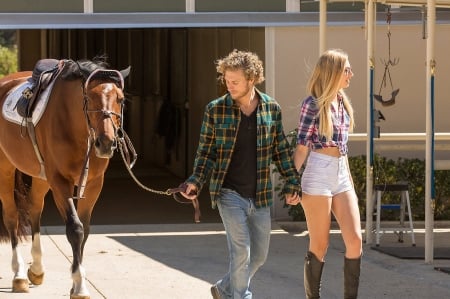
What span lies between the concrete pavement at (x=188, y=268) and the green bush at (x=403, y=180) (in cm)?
67

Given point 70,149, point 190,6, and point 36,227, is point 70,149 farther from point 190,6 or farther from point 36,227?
point 190,6

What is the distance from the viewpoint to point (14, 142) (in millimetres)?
9211

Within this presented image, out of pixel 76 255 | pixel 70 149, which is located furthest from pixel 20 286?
pixel 70 149

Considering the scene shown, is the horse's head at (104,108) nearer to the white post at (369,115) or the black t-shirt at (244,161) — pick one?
the black t-shirt at (244,161)

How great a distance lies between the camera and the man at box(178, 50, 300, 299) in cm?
675

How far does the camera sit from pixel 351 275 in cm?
735

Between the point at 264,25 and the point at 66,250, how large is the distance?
4084 millimetres

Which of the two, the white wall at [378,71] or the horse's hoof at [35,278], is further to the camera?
the white wall at [378,71]

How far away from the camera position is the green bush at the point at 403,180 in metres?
13.2

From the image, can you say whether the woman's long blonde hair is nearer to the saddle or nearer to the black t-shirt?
the black t-shirt

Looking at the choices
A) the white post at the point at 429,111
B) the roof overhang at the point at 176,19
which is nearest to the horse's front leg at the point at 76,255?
the white post at the point at 429,111

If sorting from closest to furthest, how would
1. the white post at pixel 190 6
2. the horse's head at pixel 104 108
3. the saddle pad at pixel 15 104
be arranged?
1. the horse's head at pixel 104 108
2. the saddle pad at pixel 15 104
3. the white post at pixel 190 6

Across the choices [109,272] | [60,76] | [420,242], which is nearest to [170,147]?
[420,242]

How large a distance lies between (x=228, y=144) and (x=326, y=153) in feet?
2.43
